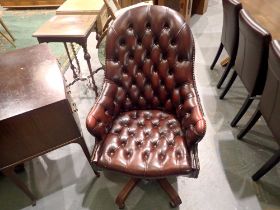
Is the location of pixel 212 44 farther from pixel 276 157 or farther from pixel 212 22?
pixel 276 157

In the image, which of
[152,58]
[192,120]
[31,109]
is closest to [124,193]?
[192,120]

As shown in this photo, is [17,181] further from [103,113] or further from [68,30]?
[68,30]

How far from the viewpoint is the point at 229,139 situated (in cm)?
187

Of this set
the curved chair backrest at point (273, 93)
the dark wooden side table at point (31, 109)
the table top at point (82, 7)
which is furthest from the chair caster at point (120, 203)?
the table top at point (82, 7)

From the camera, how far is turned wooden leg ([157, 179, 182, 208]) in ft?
4.72

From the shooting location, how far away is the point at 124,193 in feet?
4.80

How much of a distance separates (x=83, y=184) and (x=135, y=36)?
1141mm

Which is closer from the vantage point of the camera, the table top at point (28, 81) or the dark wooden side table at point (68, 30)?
the table top at point (28, 81)

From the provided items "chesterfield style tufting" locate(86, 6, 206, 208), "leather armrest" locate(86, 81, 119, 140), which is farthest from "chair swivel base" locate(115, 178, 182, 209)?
"leather armrest" locate(86, 81, 119, 140)

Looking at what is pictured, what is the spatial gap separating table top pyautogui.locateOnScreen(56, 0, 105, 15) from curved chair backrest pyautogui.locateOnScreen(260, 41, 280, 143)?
4.81 ft

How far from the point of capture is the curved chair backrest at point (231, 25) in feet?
5.64

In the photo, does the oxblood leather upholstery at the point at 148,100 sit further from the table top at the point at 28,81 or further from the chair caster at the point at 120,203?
the chair caster at the point at 120,203

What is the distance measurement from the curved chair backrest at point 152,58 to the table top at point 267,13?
777 millimetres

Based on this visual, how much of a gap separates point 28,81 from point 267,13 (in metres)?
2.06
